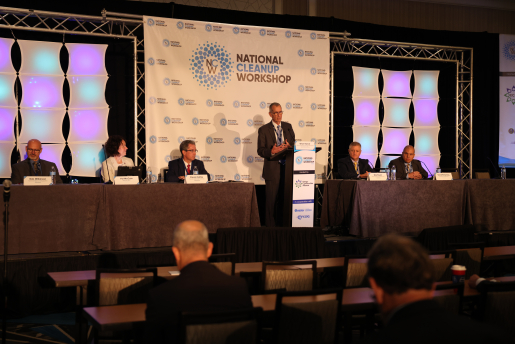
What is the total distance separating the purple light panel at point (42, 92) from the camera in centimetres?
582

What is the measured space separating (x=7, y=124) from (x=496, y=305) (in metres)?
5.60

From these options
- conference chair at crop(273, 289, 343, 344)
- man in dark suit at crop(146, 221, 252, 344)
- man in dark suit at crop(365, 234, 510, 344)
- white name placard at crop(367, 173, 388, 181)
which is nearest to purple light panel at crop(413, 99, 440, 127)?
white name placard at crop(367, 173, 388, 181)

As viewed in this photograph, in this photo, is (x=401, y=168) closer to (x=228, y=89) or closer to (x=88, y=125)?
(x=228, y=89)

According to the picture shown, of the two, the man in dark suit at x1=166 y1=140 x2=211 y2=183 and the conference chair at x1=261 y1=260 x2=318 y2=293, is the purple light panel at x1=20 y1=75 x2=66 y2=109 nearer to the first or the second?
the man in dark suit at x1=166 y1=140 x2=211 y2=183

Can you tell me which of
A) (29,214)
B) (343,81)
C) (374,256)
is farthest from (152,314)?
(343,81)

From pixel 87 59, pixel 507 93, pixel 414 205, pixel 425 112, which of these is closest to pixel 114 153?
pixel 87 59

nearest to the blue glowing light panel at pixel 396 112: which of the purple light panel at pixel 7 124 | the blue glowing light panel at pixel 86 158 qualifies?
the blue glowing light panel at pixel 86 158

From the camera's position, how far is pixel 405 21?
8.47 metres

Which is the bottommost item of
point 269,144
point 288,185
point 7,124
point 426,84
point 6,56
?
point 288,185

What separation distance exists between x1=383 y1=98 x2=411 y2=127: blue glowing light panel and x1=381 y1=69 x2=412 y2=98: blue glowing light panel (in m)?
0.10

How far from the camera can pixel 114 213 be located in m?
4.38

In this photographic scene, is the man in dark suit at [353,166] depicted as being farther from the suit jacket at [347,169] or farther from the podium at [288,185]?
the podium at [288,185]

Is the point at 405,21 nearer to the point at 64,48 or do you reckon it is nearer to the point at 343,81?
the point at 343,81

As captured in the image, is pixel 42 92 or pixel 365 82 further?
pixel 365 82
